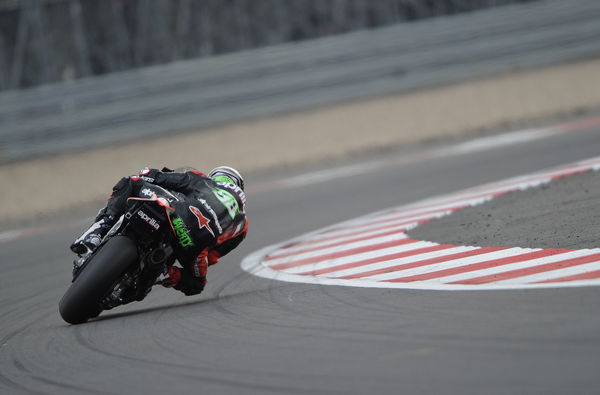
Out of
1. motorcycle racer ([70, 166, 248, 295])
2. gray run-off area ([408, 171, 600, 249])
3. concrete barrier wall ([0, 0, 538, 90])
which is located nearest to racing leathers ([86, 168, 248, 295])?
motorcycle racer ([70, 166, 248, 295])

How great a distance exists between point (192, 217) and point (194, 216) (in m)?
0.02

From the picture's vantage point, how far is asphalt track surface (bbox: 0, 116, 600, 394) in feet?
14.7

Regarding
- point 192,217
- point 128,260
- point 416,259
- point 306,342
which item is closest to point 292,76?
point 416,259

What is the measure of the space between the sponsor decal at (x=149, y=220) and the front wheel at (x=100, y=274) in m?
0.20

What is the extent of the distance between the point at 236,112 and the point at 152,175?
8.83 metres

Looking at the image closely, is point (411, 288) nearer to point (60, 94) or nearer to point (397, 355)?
point (397, 355)

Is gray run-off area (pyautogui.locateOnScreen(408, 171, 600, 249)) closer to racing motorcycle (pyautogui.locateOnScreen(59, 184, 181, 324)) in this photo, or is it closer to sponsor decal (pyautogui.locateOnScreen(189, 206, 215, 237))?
sponsor decal (pyautogui.locateOnScreen(189, 206, 215, 237))

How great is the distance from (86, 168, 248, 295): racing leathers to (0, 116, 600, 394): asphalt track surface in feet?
1.02

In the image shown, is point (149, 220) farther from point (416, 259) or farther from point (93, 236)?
point (416, 259)

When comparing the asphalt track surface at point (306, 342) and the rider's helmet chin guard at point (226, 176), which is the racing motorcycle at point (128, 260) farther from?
the rider's helmet chin guard at point (226, 176)

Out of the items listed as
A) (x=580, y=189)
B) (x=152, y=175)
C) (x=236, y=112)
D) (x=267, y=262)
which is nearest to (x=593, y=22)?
(x=236, y=112)

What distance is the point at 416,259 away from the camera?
787 cm

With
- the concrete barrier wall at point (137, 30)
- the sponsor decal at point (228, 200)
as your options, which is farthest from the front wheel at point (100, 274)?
the concrete barrier wall at point (137, 30)

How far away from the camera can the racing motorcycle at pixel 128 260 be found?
6.75 meters
